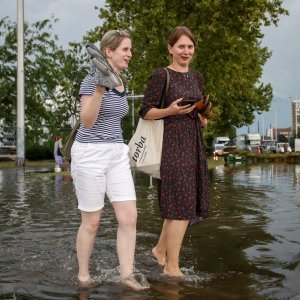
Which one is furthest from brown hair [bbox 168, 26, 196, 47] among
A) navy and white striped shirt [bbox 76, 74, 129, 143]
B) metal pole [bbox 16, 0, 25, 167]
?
metal pole [bbox 16, 0, 25, 167]

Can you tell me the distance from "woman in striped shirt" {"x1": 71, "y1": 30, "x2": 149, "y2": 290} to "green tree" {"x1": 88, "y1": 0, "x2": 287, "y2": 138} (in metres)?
23.7

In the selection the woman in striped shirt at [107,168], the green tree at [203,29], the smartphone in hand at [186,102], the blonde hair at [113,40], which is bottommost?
the woman in striped shirt at [107,168]

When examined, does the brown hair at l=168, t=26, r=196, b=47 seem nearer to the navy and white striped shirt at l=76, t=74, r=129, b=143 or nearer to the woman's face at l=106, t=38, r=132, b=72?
the woman's face at l=106, t=38, r=132, b=72

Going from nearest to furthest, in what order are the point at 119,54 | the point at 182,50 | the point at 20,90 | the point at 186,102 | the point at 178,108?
the point at 119,54 → the point at 178,108 → the point at 186,102 → the point at 182,50 → the point at 20,90

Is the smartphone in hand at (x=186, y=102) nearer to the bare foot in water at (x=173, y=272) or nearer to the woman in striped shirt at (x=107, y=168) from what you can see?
the woman in striped shirt at (x=107, y=168)

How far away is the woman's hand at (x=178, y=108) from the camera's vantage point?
16.1ft

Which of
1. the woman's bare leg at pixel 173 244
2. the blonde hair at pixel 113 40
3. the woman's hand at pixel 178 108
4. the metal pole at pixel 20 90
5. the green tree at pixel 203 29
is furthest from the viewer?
the metal pole at pixel 20 90

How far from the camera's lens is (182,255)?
19.7 ft

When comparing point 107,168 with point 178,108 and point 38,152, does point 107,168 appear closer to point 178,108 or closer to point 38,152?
point 178,108

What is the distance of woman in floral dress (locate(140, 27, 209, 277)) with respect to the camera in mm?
5094

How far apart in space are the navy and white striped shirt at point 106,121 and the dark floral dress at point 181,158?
0.54m

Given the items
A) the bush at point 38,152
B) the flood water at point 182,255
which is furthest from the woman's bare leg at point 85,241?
the bush at point 38,152

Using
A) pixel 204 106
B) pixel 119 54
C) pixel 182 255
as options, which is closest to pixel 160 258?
pixel 182 255

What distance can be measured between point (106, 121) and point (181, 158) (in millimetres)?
784
